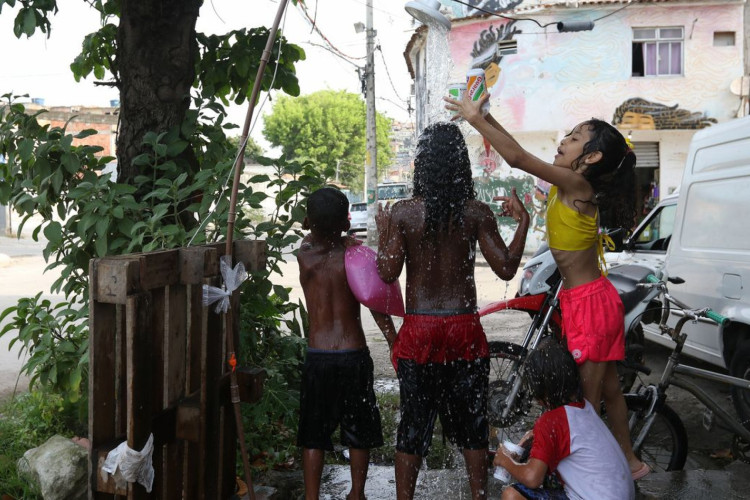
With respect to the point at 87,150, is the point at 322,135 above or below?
above

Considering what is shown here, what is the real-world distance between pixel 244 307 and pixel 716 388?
4345mm

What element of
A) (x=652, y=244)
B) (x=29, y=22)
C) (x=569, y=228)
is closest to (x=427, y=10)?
(x=569, y=228)

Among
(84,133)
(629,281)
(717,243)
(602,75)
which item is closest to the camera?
(84,133)

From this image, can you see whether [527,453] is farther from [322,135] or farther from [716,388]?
[322,135]

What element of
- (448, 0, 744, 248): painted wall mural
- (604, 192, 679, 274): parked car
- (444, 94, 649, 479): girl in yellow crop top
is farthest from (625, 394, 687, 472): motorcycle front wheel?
(448, 0, 744, 248): painted wall mural

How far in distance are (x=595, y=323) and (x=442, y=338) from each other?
71 cm

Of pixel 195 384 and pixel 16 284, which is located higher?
pixel 195 384

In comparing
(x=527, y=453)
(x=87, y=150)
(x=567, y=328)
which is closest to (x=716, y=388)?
(x=567, y=328)

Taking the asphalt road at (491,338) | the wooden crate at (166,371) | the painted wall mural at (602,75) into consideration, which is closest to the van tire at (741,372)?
the asphalt road at (491,338)

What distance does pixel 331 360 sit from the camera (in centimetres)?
297

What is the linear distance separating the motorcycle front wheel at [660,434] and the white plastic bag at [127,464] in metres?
2.55

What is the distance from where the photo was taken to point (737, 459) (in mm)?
4016

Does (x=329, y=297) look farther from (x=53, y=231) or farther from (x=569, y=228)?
(x=53, y=231)

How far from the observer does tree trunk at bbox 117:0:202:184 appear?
3.81 meters
